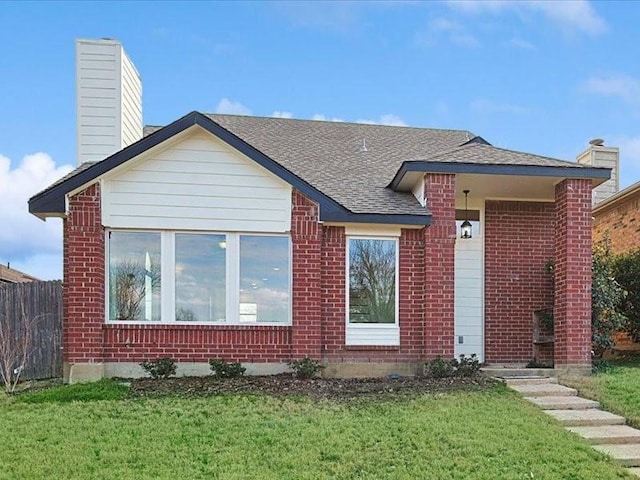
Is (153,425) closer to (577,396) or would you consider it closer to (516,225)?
(577,396)

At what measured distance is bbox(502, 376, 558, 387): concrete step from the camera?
32.6 feet

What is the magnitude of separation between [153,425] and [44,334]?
18.9 ft

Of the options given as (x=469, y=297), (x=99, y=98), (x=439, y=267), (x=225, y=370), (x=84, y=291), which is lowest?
(x=225, y=370)

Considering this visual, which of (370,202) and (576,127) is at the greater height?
(576,127)

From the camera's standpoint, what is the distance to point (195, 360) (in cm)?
1023

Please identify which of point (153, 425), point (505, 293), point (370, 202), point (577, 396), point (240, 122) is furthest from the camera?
point (240, 122)

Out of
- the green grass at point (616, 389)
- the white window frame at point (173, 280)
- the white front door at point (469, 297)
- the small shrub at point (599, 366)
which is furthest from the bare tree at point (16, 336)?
the small shrub at point (599, 366)

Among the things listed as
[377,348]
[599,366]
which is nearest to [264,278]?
[377,348]

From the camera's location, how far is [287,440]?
662 centimetres

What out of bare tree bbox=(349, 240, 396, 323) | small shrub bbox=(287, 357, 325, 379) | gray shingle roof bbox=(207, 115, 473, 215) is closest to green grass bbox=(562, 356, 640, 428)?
bare tree bbox=(349, 240, 396, 323)

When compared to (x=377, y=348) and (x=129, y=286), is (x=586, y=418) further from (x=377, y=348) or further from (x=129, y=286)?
(x=129, y=286)

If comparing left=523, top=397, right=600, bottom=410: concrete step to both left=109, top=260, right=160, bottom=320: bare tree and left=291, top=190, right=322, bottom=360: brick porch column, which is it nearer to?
left=291, top=190, right=322, bottom=360: brick porch column

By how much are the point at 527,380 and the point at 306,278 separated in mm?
3971

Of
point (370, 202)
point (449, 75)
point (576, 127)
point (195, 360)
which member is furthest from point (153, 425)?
point (576, 127)
